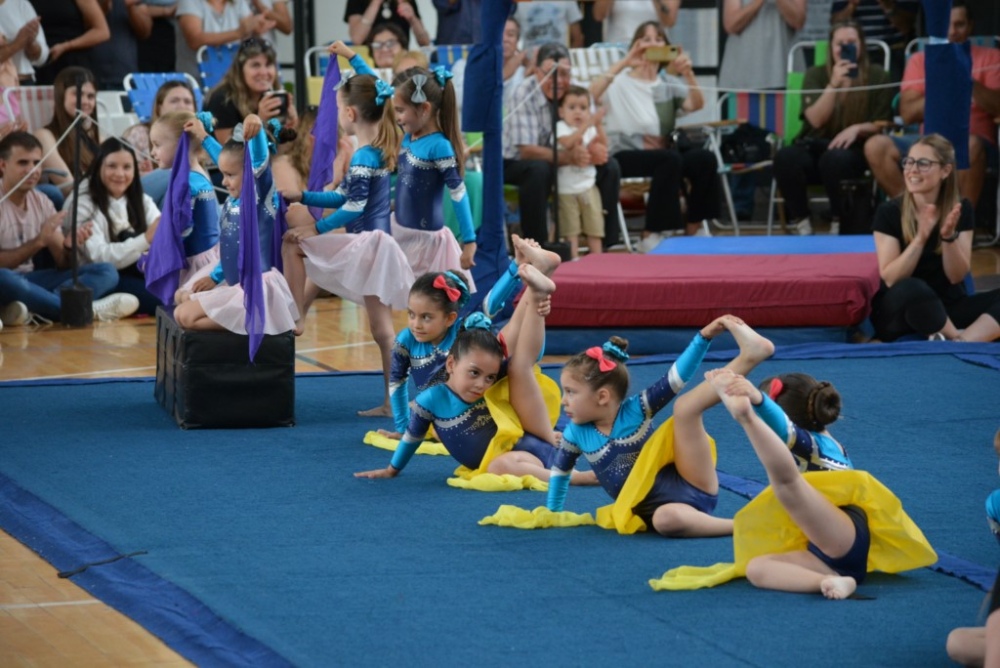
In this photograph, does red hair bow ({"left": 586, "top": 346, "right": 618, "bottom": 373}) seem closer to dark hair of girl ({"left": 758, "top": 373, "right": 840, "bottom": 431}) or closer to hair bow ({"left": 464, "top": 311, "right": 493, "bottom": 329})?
dark hair of girl ({"left": 758, "top": 373, "right": 840, "bottom": 431})

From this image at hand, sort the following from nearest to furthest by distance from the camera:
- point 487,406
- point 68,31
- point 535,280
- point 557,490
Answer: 1. point 557,490
2. point 535,280
3. point 487,406
4. point 68,31

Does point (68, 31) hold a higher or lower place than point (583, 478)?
higher

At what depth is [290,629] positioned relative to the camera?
3.33 metres

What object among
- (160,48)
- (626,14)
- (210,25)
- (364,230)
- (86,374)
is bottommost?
(86,374)

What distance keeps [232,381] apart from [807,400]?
2494 mm

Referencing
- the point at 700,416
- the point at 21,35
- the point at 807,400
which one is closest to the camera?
the point at 807,400

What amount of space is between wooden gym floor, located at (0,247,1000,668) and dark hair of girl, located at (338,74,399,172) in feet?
4.50

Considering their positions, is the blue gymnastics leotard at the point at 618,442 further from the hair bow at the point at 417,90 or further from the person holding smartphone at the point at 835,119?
the person holding smartphone at the point at 835,119

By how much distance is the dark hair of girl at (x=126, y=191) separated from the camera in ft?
26.8

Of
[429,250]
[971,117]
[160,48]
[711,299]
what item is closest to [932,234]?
[711,299]

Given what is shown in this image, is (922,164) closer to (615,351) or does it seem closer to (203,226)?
(203,226)

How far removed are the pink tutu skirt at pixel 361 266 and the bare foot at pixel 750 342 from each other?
226 centimetres

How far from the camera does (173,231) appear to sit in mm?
6012

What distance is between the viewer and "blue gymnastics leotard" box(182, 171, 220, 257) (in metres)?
6.05
